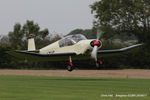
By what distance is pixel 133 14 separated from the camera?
6962 centimetres

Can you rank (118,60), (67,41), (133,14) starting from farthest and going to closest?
(133,14) < (118,60) < (67,41)

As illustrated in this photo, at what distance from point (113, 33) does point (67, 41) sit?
3693 cm

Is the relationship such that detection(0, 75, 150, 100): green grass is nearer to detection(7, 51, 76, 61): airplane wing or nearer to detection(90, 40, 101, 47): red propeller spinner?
detection(90, 40, 101, 47): red propeller spinner

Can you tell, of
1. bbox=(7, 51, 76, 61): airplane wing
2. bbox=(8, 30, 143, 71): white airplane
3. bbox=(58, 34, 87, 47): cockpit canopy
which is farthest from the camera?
bbox=(58, 34, 87, 47): cockpit canopy

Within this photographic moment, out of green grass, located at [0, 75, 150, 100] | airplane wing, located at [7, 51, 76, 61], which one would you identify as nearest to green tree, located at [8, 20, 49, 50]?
airplane wing, located at [7, 51, 76, 61]

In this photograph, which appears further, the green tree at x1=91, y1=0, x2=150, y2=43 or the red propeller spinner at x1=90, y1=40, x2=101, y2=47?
the green tree at x1=91, y1=0, x2=150, y2=43

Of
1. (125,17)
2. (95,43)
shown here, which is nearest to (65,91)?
(95,43)

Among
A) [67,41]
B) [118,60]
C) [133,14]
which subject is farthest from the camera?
[133,14]

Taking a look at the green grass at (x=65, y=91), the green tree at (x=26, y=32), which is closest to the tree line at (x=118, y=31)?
the green tree at (x=26, y=32)

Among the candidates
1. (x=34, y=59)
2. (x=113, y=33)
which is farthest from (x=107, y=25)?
(x=34, y=59)

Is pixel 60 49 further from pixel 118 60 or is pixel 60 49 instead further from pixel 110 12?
pixel 110 12

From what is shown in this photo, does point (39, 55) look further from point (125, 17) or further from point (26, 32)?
point (26, 32)

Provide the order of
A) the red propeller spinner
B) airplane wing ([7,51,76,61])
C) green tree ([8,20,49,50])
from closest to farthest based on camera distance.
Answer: the red propeller spinner < airplane wing ([7,51,76,61]) < green tree ([8,20,49,50])

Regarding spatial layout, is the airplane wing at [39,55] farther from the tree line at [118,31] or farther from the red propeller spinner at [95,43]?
the tree line at [118,31]
